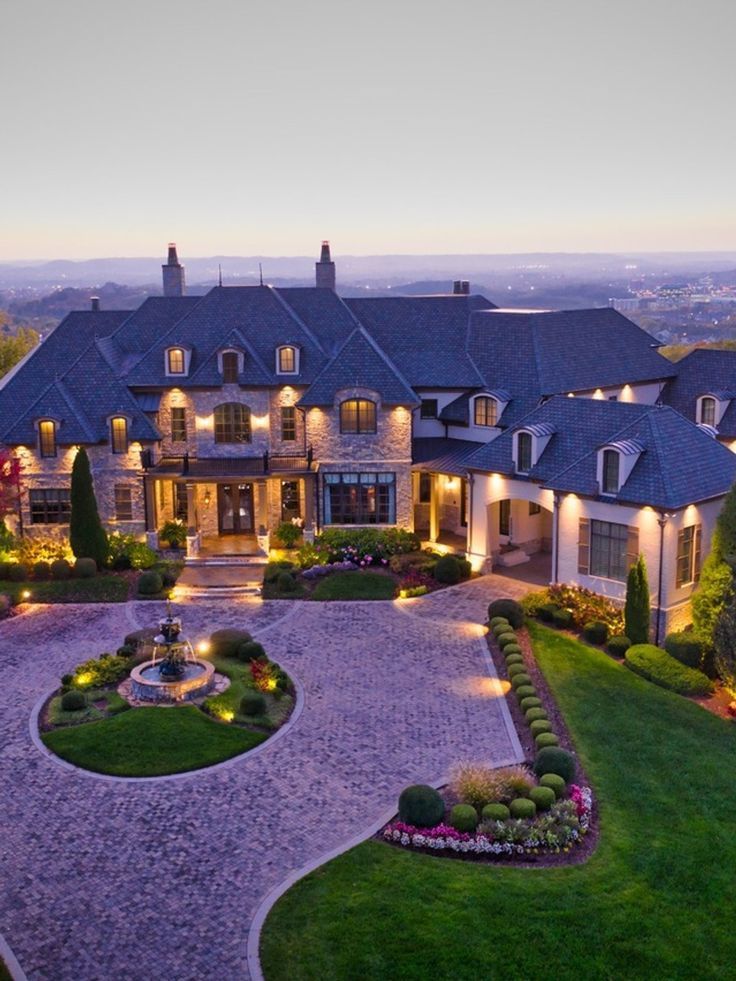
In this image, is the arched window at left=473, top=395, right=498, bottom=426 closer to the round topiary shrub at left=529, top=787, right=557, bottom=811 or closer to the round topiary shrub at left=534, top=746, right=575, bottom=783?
the round topiary shrub at left=534, top=746, right=575, bottom=783

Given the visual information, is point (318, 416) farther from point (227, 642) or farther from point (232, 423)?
point (227, 642)

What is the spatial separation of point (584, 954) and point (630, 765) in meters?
7.18

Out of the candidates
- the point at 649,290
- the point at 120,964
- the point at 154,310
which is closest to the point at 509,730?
the point at 120,964

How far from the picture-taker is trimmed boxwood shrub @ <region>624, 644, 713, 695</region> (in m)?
27.2

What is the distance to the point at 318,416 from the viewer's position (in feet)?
133

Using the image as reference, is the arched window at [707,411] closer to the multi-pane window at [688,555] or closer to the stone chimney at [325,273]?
the multi-pane window at [688,555]

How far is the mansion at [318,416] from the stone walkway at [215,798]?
320 inches

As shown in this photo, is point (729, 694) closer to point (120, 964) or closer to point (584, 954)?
point (584, 954)

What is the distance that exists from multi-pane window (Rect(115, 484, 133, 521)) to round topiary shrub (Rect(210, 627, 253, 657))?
1263 cm

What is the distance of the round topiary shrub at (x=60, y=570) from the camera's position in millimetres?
37438

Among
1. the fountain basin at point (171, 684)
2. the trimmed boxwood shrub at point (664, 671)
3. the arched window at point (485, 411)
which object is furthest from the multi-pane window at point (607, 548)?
the fountain basin at point (171, 684)

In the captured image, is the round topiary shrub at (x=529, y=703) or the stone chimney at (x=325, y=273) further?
the stone chimney at (x=325, y=273)

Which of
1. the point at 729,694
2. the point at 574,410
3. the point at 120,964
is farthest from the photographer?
the point at 574,410

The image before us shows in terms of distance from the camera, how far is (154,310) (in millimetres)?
46250
